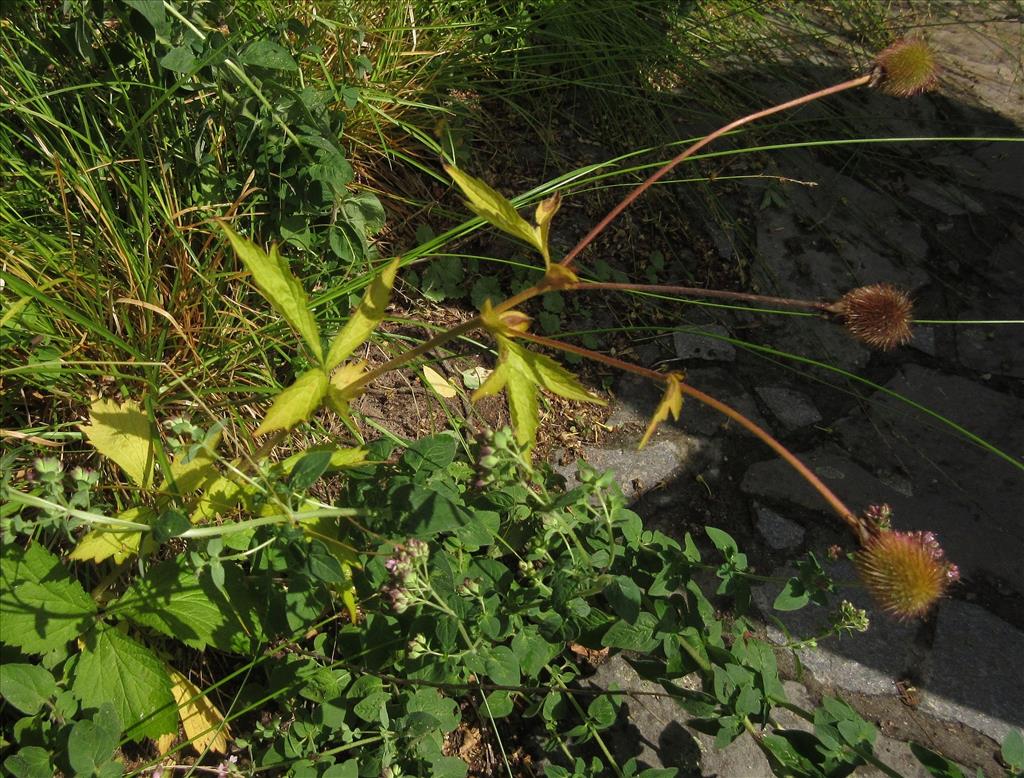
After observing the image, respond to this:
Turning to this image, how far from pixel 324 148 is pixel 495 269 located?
0.80 metres

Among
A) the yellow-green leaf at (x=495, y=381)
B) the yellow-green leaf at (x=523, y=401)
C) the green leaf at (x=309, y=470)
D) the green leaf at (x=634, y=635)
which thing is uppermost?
the yellow-green leaf at (x=495, y=381)

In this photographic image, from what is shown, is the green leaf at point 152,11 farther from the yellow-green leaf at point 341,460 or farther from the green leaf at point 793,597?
the green leaf at point 793,597

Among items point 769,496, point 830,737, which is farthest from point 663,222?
point 830,737

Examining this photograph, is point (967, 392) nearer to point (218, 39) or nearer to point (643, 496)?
point (643, 496)

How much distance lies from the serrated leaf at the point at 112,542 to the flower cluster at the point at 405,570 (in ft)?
1.30

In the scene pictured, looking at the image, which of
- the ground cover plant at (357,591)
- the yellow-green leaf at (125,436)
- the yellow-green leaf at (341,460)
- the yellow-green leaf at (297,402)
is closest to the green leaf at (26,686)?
the ground cover plant at (357,591)

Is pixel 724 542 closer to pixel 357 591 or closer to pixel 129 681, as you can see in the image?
pixel 357 591

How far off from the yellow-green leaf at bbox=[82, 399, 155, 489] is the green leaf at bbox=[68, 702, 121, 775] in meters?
0.38

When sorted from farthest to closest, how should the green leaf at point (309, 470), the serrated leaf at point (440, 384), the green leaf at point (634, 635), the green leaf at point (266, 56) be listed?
the serrated leaf at point (440, 384) → the green leaf at point (266, 56) → the green leaf at point (634, 635) → the green leaf at point (309, 470)

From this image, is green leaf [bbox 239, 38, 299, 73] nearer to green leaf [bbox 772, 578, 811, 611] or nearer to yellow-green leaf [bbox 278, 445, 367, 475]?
yellow-green leaf [bbox 278, 445, 367, 475]

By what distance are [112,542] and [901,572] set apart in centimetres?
125

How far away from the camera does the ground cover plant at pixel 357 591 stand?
3.99 feet

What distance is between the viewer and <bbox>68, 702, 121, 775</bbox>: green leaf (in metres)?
1.27

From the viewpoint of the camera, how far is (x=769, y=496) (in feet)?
7.38
